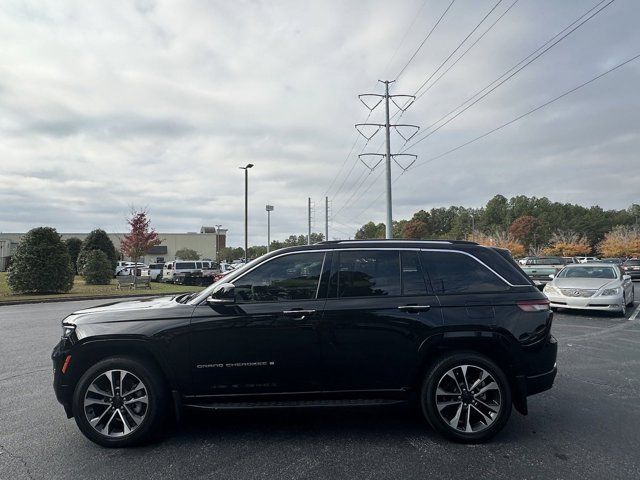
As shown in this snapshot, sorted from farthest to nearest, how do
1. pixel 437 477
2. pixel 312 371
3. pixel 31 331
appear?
1. pixel 31 331
2. pixel 312 371
3. pixel 437 477

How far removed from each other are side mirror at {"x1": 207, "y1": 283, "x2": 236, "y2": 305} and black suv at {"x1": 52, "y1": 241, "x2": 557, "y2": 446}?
0.04ft

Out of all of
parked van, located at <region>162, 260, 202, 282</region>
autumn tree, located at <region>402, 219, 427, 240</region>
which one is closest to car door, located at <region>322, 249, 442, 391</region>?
parked van, located at <region>162, 260, 202, 282</region>

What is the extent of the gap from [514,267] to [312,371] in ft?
7.38

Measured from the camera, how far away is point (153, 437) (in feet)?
13.7

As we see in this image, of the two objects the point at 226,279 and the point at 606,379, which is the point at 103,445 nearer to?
the point at 226,279

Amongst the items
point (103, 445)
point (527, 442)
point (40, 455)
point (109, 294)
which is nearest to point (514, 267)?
point (527, 442)

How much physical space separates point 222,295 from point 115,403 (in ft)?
4.39

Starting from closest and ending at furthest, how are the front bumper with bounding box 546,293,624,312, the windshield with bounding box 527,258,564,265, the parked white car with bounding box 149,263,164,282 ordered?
1. the front bumper with bounding box 546,293,624,312
2. the windshield with bounding box 527,258,564,265
3. the parked white car with bounding box 149,263,164,282

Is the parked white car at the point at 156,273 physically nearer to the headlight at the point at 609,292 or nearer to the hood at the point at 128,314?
the headlight at the point at 609,292

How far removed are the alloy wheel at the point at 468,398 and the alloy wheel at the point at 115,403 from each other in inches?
106

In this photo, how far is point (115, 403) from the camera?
4.15 m

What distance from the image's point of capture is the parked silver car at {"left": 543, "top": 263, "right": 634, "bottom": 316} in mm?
12297

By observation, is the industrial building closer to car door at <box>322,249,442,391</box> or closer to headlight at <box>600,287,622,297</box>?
headlight at <box>600,287,622,297</box>

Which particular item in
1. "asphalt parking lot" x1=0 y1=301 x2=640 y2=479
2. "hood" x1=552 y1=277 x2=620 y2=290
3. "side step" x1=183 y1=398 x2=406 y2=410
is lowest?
"asphalt parking lot" x1=0 y1=301 x2=640 y2=479
